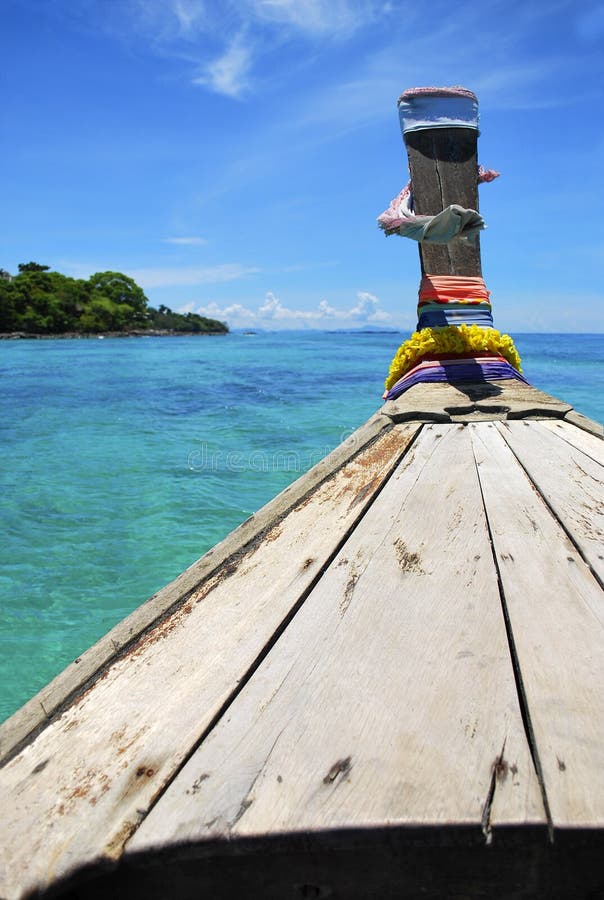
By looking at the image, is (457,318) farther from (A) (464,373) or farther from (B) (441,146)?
(B) (441,146)

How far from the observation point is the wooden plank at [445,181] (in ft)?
13.1

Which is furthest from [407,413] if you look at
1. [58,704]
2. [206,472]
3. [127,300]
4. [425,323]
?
[127,300]

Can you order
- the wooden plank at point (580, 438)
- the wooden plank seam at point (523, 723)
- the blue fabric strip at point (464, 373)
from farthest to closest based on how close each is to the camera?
the blue fabric strip at point (464, 373) < the wooden plank at point (580, 438) < the wooden plank seam at point (523, 723)

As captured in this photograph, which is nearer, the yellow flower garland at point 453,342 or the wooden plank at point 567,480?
the wooden plank at point 567,480

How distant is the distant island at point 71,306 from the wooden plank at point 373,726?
66271 mm

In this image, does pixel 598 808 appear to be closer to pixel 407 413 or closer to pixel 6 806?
pixel 6 806

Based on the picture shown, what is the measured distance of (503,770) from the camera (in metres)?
0.82

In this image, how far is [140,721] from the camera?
101 cm

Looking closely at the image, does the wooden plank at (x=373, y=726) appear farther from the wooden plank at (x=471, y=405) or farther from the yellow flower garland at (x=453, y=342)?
the yellow flower garland at (x=453, y=342)

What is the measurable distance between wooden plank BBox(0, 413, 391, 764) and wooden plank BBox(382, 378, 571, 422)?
2.93 feet

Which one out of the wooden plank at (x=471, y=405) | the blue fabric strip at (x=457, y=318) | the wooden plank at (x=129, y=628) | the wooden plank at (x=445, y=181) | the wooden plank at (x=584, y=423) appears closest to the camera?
the wooden plank at (x=129, y=628)

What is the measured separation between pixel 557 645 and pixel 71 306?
248 ft

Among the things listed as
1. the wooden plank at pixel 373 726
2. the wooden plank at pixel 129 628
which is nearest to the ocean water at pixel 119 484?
the wooden plank at pixel 129 628

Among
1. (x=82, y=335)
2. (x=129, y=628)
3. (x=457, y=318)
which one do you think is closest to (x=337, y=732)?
(x=129, y=628)
